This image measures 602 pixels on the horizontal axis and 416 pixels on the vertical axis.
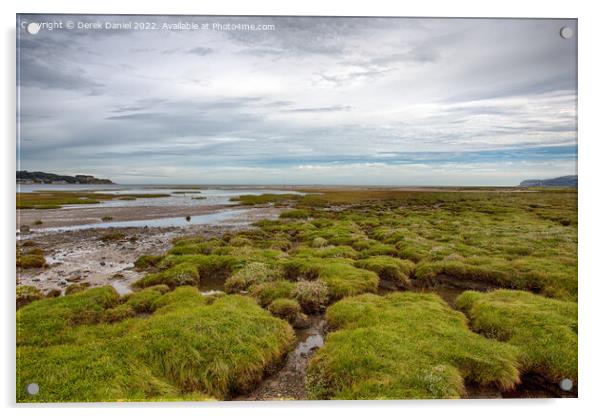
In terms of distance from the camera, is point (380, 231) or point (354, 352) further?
point (380, 231)

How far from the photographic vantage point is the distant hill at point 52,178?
8977 mm

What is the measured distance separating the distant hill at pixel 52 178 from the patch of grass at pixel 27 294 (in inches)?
130

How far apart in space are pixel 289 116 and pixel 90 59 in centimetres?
609

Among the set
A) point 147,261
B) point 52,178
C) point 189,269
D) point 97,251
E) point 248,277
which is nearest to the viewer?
point 52,178

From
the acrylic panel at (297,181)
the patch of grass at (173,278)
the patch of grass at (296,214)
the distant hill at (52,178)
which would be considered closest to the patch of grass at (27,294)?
the acrylic panel at (297,181)

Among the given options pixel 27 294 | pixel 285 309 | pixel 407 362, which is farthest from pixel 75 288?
pixel 407 362

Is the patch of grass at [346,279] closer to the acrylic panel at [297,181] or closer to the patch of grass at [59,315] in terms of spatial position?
the acrylic panel at [297,181]

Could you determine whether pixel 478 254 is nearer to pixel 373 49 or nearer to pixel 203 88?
pixel 373 49

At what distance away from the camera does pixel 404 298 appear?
1046cm

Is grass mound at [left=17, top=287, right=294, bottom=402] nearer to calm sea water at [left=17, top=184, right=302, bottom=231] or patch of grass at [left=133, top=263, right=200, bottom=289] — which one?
patch of grass at [left=133, top=263, right=200, bottom=289]

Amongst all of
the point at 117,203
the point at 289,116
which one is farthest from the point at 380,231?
the point at 117,203

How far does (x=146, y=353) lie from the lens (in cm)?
763

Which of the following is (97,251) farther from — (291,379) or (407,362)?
(407,362)

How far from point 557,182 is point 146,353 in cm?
1250
